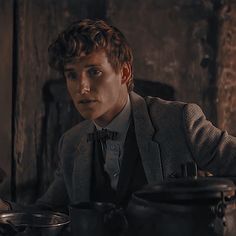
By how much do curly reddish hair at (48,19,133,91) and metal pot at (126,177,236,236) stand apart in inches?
38.4

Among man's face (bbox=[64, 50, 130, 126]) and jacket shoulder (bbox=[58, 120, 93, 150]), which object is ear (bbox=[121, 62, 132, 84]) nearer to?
man's face (bbox=[64, 50, 130, 126])

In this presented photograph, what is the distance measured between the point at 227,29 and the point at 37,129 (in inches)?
45.3

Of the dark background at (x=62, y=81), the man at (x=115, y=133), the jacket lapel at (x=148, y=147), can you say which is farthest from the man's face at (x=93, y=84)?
the dark background at (x=62, y=81)

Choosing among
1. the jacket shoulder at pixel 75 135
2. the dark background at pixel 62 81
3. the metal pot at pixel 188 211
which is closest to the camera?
the metal pot at pixel 188 211

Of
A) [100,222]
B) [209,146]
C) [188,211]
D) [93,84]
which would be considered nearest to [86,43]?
[93,84]

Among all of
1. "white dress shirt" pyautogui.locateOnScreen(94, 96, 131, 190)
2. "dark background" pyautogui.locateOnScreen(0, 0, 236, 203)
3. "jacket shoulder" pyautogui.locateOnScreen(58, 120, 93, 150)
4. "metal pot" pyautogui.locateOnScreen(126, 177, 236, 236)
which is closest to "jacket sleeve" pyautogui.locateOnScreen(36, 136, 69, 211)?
"jacket shoulder" pyautogui.locateOnScreen(58, 120, 93, 150)

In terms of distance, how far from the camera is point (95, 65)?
99.2 inches

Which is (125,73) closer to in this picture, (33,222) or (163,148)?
(163,148)

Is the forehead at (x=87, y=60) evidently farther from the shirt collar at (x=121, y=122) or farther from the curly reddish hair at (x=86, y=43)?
the shirt collar at (x=121, y=122)

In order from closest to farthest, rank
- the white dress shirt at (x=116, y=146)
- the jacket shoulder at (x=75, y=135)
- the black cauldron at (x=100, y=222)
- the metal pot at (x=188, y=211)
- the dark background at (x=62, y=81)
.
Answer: the metal pot at (x=188, y=211)
the black cauldron at (x=100, y=222)
the white dress shirt at (x=116, y=146)
the jacket shoulder at (x=75, y=135)
the dark background at (x=62, y=81)

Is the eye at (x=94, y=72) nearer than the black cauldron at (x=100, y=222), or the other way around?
the black cauldron at (x=100, y=222)

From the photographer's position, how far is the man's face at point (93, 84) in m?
2.45

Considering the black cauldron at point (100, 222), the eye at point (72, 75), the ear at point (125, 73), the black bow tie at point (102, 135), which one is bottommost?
the black cauldron at point (100, 222)

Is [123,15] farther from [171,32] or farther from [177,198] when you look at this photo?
[177,198]
